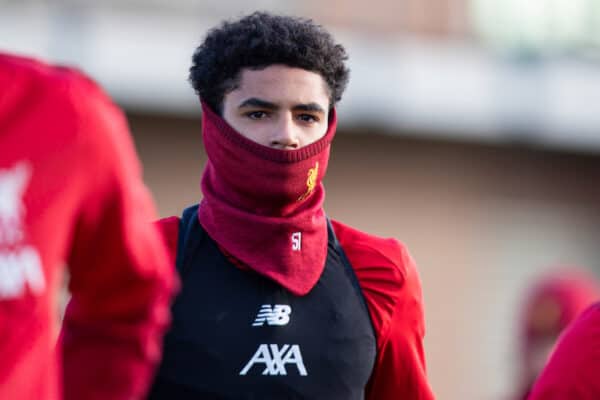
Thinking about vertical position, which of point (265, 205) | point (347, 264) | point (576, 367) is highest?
point (265, 205)

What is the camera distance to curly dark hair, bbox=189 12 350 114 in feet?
12.8

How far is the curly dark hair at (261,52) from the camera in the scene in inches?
154

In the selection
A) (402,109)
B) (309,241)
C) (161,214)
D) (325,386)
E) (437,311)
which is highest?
(309,241)

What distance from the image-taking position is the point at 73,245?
276cm

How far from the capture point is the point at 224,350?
12.1ft

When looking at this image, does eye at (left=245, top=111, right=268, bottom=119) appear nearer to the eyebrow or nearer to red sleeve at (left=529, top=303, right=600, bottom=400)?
the eyebrow

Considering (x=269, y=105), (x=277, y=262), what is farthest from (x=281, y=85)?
(x=277, y=262)

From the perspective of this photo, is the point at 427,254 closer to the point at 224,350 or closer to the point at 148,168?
the point at 148,168

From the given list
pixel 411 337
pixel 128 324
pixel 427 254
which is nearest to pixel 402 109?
pixel 427 254

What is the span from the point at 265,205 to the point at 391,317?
0.46m

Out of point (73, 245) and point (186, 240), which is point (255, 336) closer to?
point (186, 240)

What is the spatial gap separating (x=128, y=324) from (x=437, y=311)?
34.1 feet

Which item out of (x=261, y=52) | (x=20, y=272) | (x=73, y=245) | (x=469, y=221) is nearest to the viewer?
(x=20, y=272)

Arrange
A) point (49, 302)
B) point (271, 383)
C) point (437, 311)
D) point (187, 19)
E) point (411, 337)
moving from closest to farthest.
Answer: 1. point (49, 302)
2. point (271, 383)
3. point (411, 337)
4. point (187, 19)
5. point (437, 311)
